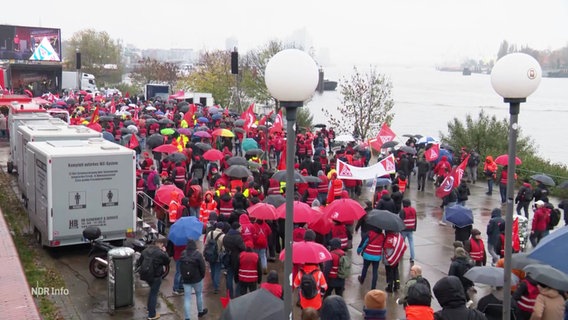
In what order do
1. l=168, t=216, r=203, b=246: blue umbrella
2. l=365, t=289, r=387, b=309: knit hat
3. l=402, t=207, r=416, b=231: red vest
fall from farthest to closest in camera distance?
l=402, t=207, r=416, b=231: red vest < l=168, t=216, r=203, b=246: blue umbrella < l=365, t=289, r=387, b=309: knit hat

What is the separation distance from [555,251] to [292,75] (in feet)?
15.7

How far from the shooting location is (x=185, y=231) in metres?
11.0

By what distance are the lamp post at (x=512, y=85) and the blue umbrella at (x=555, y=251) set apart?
180 centimetres

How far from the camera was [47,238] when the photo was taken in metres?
13.6

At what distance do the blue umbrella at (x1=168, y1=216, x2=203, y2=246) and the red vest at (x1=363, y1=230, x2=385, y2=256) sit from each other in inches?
116

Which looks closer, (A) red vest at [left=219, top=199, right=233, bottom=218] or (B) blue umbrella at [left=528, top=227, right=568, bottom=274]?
(B) blue umbrella at [left=528, top=227, right=568, bottom=274]

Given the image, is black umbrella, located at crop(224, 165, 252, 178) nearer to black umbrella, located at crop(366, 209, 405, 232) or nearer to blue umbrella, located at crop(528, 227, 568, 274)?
black umbrella, located at crop(366, 209, 405, 232)

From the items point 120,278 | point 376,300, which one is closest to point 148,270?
point 120,278

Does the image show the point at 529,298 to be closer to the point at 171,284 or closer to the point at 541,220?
the point at 541,220

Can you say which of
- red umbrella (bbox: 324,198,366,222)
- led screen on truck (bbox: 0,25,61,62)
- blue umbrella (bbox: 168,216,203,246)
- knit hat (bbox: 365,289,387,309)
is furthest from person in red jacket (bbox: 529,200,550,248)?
led screen on truck (bbox: 0,25,61,62)

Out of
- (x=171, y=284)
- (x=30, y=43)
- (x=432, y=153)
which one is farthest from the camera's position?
(x=30, y=43)

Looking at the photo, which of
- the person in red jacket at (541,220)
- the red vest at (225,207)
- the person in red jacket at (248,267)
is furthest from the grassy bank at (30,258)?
the person in red jacket at (541,220)

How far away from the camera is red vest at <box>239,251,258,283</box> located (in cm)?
1022

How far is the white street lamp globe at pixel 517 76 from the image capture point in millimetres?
6816
